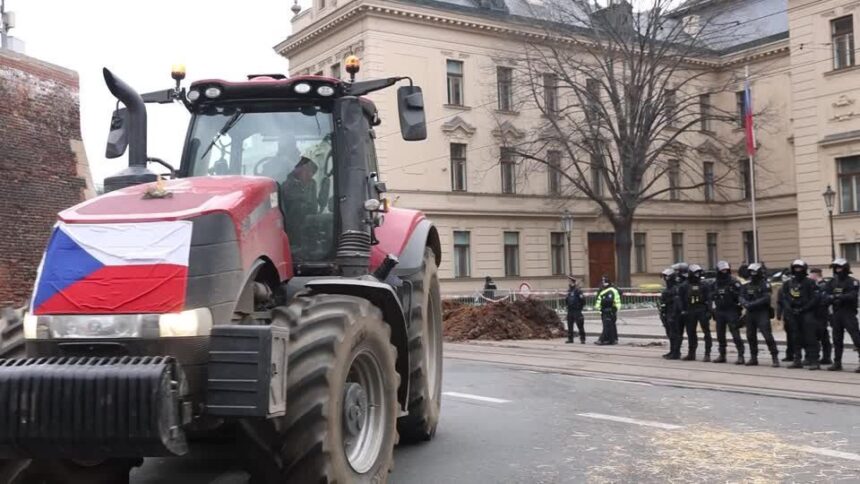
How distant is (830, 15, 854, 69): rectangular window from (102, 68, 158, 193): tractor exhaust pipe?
111 ft

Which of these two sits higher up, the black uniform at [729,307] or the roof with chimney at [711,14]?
the roof with chimney at [711,14]

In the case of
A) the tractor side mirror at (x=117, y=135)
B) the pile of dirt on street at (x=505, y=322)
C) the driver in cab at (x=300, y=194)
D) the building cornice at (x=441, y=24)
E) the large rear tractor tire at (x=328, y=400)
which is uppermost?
the building cornice at (x=441, y=24)

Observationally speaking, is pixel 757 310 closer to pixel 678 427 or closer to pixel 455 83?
pixel 678 427

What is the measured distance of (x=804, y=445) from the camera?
7.66 meters

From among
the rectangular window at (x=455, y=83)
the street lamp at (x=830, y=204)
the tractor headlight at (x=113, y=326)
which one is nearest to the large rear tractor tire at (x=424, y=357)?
the tractor headlight at (x=113, y=326)

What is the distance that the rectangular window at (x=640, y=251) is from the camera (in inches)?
1944

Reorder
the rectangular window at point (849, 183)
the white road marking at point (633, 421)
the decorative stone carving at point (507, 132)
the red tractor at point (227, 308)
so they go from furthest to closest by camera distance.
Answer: the decorative stone carving at point (507, 132), the rectangular window at point (849, 183), the white road marking at point (633, 421), the red tractor at point (227, 308)

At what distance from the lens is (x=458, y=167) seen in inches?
1716

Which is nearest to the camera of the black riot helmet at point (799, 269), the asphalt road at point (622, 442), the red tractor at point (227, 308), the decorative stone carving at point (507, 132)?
the red tractor at point (227, 308)

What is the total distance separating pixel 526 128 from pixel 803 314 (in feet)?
103

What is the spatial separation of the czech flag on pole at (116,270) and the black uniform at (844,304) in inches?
473

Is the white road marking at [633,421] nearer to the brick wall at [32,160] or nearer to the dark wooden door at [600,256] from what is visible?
the brick wall at [32,160]

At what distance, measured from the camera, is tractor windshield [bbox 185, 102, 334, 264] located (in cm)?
634

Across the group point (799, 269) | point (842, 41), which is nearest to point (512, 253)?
point (842, 41)
